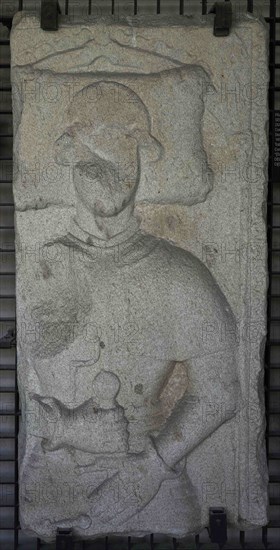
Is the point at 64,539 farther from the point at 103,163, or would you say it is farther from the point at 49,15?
the point at 49,15

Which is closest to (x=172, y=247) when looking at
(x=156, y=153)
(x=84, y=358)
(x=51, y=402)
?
(x=156, y=153)

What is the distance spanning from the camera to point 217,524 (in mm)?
2945

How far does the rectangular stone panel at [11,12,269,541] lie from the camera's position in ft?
9.16

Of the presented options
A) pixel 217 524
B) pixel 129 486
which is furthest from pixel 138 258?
pixel 217 524

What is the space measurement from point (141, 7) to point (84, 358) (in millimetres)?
2177

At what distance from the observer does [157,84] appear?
9.11ft

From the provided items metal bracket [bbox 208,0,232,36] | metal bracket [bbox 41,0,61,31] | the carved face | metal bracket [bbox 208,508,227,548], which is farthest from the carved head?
metal bracket [bbox 208,508,227,548]

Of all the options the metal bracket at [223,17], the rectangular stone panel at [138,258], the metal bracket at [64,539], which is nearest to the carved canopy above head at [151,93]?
the rectangular stone panel at [138,258]

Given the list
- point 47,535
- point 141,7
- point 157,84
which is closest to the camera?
point 157,84

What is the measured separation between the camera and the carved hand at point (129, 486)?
288 centimetres

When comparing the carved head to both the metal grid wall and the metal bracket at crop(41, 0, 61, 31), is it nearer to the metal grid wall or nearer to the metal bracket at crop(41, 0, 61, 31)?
the metal bracket at crop(41, 0, 61, 31)

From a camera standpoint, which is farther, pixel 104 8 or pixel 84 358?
pixel 104 8

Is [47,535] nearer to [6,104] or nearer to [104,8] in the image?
[6,104]

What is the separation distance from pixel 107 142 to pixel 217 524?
1785mm
